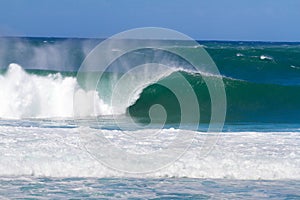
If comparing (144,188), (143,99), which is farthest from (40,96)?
(144,188)

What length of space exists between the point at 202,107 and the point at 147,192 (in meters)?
13.0

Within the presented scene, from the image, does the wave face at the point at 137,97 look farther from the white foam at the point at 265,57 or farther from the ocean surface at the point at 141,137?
the white foam at the point at 265,57

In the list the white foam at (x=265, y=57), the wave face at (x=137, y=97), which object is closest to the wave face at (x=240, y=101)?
the wave face at (x=137, y=97)

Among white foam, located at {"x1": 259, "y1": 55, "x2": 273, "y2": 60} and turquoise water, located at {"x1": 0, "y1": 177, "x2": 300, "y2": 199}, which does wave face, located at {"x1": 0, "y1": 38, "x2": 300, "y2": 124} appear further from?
white foam, located at {"x1": 259, "y1": 55, "x2": 273, "y2": 60}

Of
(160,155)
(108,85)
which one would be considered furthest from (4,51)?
(160,155)

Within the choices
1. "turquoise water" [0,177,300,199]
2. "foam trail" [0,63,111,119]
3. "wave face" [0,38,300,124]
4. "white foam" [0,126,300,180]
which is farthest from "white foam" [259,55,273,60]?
"turquoise water" [0,177,300,199]

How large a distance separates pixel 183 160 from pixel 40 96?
37.1ft

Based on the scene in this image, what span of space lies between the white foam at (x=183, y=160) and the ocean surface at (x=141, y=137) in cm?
2

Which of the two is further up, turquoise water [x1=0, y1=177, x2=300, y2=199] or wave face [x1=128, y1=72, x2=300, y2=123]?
wave face [x1=128, y1=72, x2=300, y2=123]

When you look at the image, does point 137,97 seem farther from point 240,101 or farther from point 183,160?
point 183,160

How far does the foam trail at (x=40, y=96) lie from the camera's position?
1931 cm

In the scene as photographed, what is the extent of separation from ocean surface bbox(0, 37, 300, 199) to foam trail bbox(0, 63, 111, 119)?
38mm

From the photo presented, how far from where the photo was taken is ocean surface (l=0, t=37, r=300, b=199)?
28.8 feet

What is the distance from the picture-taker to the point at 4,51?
48.4 metres
